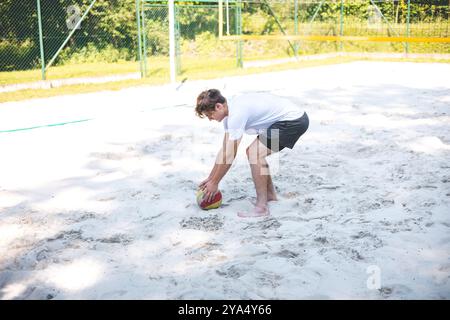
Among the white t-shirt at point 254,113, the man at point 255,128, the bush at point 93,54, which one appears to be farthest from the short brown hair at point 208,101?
the bush at point 93,54

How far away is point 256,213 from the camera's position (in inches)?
146

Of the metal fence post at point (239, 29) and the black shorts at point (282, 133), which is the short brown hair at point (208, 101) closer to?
the black shorts at point (282, 133)

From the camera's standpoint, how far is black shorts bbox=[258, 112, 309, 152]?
3.83 meters

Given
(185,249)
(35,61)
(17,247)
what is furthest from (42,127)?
(35,61)

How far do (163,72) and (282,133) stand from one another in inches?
359

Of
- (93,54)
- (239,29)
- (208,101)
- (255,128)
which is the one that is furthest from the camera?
(239,29)

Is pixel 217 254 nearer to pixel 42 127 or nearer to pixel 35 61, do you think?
pixel 42 127

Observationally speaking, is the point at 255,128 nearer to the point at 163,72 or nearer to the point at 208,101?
the point at 208,101

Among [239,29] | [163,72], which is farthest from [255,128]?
[239,29]

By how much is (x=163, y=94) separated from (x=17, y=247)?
6.59m

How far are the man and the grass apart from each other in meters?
6.44

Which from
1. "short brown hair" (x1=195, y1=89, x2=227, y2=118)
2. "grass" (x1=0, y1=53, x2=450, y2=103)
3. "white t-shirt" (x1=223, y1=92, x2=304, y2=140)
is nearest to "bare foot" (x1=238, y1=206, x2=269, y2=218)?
"white t-shirt" (x1=223, y1=92, x2=304, y2=140)

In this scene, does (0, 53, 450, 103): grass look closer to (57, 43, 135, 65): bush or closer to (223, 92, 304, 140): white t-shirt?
(57, 43, 135, 65): bush

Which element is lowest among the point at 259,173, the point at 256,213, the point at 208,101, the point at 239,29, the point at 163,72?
the point at 256,213
